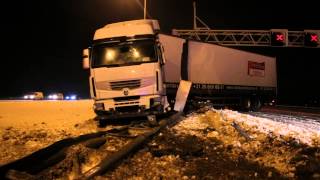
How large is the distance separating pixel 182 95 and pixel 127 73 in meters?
4.87

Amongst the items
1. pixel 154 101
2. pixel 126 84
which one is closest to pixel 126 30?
pixel 126 84

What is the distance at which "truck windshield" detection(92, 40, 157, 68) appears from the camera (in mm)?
14117

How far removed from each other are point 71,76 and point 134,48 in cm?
6029

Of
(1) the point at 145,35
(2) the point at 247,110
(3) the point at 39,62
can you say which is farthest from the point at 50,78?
(1) the point at 145,35

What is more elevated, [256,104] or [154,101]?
[154,101]

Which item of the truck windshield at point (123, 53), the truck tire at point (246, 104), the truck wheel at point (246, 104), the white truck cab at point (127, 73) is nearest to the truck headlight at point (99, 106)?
the white truck cab at point (127, 73)

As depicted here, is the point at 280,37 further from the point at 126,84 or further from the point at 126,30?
the point at 126,84

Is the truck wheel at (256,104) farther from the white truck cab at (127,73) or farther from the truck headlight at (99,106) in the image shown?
the truck headlight at (99,106)

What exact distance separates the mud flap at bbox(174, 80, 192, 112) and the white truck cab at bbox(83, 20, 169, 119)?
335cm

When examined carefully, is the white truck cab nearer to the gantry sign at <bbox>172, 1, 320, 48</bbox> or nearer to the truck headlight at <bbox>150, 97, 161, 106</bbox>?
the truck headlight at <bbox>150, 97, 161, 106</bbox>

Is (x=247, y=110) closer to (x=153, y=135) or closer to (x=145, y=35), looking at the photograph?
(x=145, y=35)

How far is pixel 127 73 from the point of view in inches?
548

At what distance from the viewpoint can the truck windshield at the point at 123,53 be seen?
14117mm

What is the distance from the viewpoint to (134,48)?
560 inches
